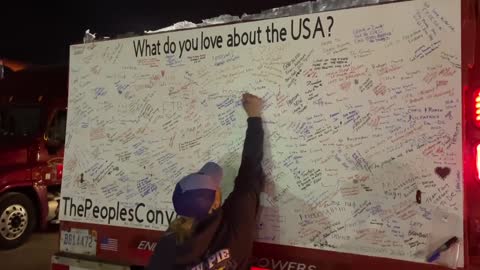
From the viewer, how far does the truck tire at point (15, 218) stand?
27.0 ft

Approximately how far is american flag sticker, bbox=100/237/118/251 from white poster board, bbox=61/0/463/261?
14cm

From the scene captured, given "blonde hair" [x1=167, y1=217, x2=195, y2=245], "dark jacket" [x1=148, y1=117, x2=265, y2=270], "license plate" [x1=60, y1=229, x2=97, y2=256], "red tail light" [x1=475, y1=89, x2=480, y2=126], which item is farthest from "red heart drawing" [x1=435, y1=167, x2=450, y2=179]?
"license plate" [x1=60, y1=229, x2=97, y2=256]

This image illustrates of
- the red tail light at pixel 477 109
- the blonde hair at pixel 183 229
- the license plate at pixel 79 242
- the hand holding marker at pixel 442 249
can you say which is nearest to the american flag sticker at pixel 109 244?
the license plate at pixel 79 242

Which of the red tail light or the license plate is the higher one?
the red tail light

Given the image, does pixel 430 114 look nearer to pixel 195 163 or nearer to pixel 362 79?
pixel 362 79

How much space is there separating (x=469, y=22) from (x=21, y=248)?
758 centimetres

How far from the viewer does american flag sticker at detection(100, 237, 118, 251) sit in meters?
3.58

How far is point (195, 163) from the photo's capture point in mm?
3262

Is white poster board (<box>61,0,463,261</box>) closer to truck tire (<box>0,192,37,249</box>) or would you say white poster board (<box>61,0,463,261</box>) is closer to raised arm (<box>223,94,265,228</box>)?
raised arm (<box>223,94,265,228</box>)

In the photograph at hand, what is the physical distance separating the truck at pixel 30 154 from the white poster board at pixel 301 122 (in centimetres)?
501

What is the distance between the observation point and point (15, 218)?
839 cm

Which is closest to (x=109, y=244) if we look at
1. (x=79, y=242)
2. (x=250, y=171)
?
(x=79, y=242)

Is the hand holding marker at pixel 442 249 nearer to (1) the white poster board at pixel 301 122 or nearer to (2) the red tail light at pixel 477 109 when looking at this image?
(1) the white poster board at pixel 301 122

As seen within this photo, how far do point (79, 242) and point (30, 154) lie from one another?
5074mm
